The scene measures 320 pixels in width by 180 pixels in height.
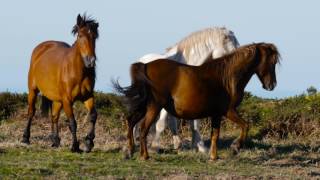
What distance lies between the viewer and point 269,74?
37.0 feet

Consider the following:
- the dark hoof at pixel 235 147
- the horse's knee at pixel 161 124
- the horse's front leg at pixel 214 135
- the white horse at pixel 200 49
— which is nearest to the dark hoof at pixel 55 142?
the white horse at pixel 200 49

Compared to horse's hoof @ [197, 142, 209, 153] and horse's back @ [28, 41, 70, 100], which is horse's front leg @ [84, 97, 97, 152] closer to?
horse's back @ [28, 41, 70, 100]

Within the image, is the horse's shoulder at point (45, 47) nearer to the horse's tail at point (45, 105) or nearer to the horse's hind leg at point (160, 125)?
the horse's tail at point (45, 105)

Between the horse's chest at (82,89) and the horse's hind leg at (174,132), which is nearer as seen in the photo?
the horse's chest at (82,89)

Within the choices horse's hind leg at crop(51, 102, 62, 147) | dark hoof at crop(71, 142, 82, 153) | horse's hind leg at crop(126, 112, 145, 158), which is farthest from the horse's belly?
horse's hind leg at crop(51, 102, 62, 147)

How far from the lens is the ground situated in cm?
955

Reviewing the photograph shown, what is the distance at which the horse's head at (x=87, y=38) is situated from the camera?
11688mm

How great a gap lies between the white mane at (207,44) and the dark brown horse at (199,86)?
1829 mm

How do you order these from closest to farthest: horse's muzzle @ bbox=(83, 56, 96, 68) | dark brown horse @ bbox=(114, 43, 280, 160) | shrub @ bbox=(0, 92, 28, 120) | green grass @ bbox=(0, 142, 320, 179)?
green grass @ bbox=(0, 142, 320, 179) < dark brown horse @ bbox=(114, 43, 280, 160) < horse's muzzle @ bbox=(83, 56, 96, 68) < shrub @ bbox=(0, 92, 28, 120)

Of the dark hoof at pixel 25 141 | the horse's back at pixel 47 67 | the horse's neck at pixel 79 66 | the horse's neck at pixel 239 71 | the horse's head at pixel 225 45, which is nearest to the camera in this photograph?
the horse's neck at pixel 239 71

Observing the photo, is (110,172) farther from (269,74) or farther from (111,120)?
(111,120)

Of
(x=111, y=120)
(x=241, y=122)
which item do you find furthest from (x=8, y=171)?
(x=111, y=120)

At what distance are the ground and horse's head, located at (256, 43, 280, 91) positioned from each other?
48.0 inches

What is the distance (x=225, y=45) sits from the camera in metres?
13.2
